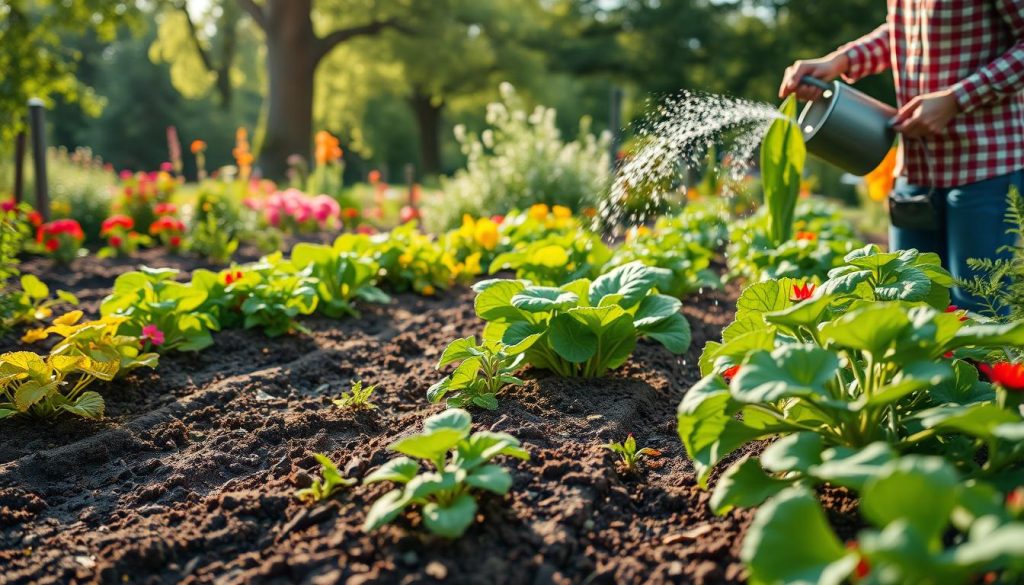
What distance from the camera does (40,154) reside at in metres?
6.41

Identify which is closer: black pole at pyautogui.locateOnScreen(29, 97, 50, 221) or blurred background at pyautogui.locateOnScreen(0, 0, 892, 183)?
black pole at pyautogui.locateOnScreen(29, 97, 50, 221)

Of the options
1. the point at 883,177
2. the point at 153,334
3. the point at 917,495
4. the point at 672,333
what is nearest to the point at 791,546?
the point at 917,495

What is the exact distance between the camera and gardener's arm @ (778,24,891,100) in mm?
2918

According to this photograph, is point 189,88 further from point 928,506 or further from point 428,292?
point 928,506

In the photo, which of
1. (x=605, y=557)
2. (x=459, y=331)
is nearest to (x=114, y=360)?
(x=459, y=331)

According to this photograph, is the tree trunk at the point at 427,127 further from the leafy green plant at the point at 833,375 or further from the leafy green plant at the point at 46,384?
the leafy green plant at the point at 833,375

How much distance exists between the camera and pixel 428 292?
177 inches

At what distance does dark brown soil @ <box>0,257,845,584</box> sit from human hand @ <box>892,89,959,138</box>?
1137mm

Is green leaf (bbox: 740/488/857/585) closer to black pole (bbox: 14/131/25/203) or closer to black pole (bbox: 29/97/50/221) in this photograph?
black pole (bbox: 29/97/50/221)

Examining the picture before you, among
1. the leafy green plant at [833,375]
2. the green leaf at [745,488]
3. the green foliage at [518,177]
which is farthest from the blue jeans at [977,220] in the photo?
the green foliage at [518,177]

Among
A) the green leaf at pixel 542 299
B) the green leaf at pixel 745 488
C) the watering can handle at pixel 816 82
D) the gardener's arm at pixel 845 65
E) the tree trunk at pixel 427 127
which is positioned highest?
the gardener's arm at pixel 845 65

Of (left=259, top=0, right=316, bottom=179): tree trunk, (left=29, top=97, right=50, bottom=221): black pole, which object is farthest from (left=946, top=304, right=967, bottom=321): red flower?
(left=259, top=0, right=316, bottom=179): tree trunk

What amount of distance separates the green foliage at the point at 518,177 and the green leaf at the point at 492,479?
529cm

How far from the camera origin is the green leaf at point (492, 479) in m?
1.62
